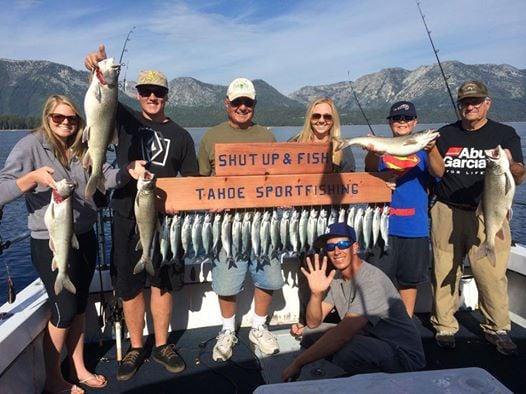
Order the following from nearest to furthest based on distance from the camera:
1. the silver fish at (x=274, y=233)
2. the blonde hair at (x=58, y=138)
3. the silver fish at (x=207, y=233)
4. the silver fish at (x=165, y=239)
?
1. the blonde hair at (x=58, y=138)
2. the silver fish at (x=165, y=239)
3. the silver fish at (x=207, y=233)
4. the silver fish at (x=274, y=233)

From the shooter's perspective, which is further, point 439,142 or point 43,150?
point 439,142

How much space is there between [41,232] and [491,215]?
4089 mm

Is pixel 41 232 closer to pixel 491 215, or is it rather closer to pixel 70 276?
pixel 70 276

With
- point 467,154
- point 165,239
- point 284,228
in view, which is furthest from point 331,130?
point 165,239

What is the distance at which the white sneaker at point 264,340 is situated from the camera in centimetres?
434

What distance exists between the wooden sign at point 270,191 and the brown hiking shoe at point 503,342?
1.94m

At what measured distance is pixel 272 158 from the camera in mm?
4164

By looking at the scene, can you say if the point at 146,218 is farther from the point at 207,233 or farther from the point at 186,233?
the point at 207,233

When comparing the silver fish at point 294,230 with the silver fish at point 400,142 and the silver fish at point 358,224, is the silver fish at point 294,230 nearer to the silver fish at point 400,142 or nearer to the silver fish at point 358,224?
the silver fish at point 358,224

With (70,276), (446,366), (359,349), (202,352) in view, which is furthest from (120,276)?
(446,366)

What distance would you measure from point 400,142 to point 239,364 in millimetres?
2762

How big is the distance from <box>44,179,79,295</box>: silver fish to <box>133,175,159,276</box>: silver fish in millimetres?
533

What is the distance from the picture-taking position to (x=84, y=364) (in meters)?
4.18

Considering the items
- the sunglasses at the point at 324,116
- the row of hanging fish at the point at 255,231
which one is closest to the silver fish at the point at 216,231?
the row of hanging fish at the point at 255,231
